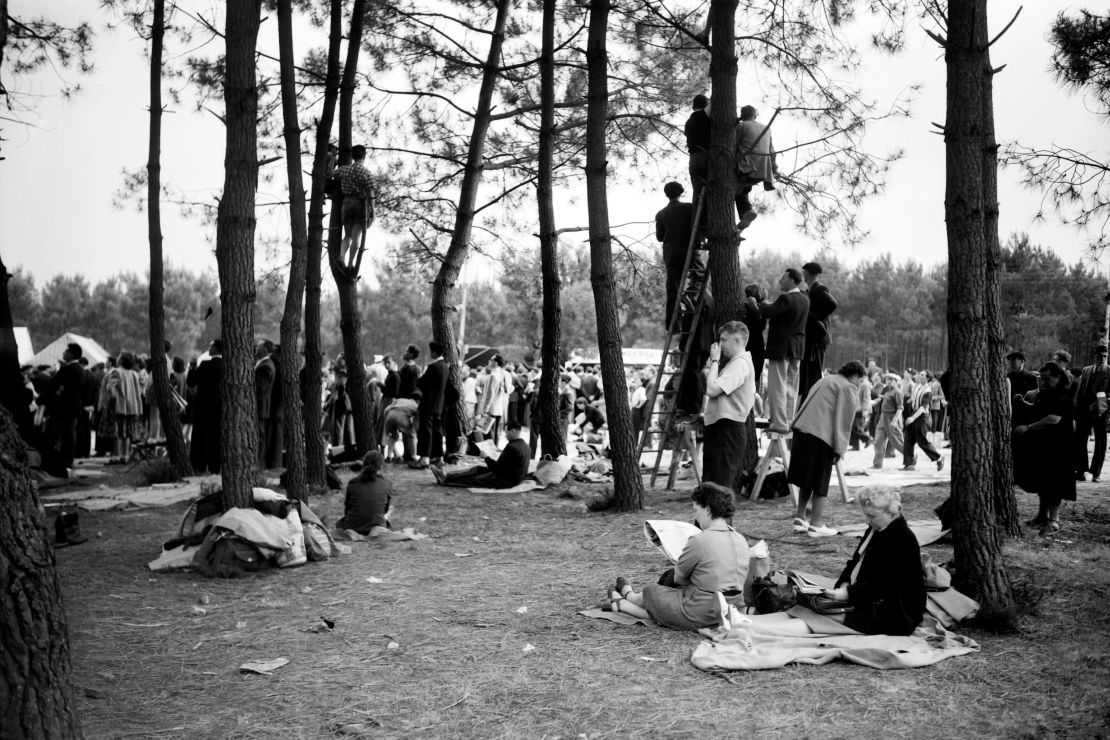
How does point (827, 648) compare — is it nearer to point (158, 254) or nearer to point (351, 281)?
point (351, 281)

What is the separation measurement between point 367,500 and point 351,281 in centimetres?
436

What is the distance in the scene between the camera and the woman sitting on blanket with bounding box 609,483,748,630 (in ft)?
20.0

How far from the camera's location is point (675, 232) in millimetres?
11625

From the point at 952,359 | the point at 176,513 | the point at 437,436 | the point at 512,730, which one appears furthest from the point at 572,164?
the point at 512,730

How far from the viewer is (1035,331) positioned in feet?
121

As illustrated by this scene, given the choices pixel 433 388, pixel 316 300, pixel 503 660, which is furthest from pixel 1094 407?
pixel 503 660

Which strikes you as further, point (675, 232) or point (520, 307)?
point (520, 307)

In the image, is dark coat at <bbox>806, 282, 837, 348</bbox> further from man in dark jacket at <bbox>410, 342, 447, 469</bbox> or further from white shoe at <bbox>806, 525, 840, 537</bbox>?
man in dark jacket at <bbox>410, 342, 447, 469</bbox>

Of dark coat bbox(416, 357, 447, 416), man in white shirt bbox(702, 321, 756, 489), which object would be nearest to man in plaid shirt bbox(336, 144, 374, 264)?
dark coat bbox(416, 357, 447, 416)

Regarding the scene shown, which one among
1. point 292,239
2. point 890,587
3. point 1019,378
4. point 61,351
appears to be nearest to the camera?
point 890,587

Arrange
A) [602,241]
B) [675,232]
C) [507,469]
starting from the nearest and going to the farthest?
[602,241]
[675,232]
[507,469]

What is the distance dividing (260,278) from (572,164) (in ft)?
18.3

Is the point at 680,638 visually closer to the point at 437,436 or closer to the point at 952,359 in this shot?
the point at 952,359

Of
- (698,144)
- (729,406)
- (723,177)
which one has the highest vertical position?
(698,144)
